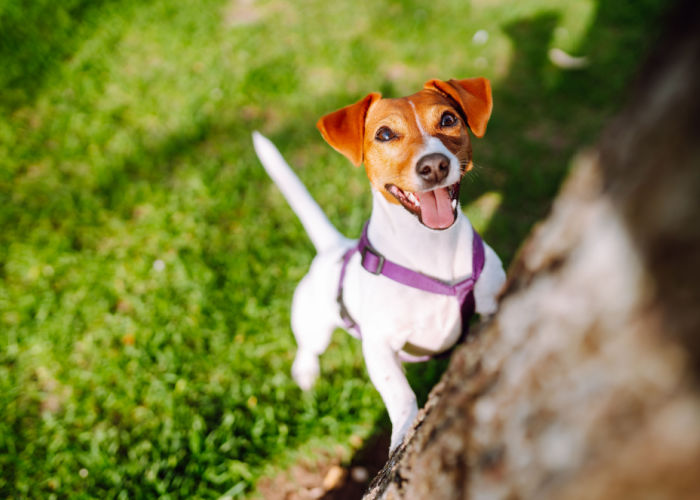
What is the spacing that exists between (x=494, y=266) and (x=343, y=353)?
4.29 ft

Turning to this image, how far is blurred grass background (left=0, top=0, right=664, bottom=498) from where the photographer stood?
267 cm

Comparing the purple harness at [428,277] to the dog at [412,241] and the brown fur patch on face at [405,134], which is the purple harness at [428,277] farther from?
the brown fur patch on face at [405,134]

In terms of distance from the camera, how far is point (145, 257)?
3.71 meters

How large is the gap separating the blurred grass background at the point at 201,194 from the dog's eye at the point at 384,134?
1.46m

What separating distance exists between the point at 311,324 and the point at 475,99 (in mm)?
1568

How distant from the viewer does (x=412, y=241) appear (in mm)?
2031

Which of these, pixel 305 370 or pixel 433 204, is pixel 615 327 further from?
pixel 305 370

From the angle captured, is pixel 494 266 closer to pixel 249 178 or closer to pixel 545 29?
pixel 249 178

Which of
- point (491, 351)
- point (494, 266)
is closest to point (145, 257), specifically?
point (494, 266)

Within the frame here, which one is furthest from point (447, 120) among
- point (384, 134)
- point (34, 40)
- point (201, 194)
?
point (34, 40)

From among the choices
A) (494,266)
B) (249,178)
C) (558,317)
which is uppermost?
(558,317)

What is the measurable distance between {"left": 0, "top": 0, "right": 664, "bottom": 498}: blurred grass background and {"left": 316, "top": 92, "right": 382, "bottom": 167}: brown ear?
1.45m

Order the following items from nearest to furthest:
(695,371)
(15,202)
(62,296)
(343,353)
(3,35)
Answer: (695,371) → (343,353) → (62,296) → (15,202) → (3,35)

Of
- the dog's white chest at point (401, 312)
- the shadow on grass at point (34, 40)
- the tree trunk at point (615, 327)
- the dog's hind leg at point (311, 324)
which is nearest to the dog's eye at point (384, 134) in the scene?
the dog's white chest at point (401, 312)
